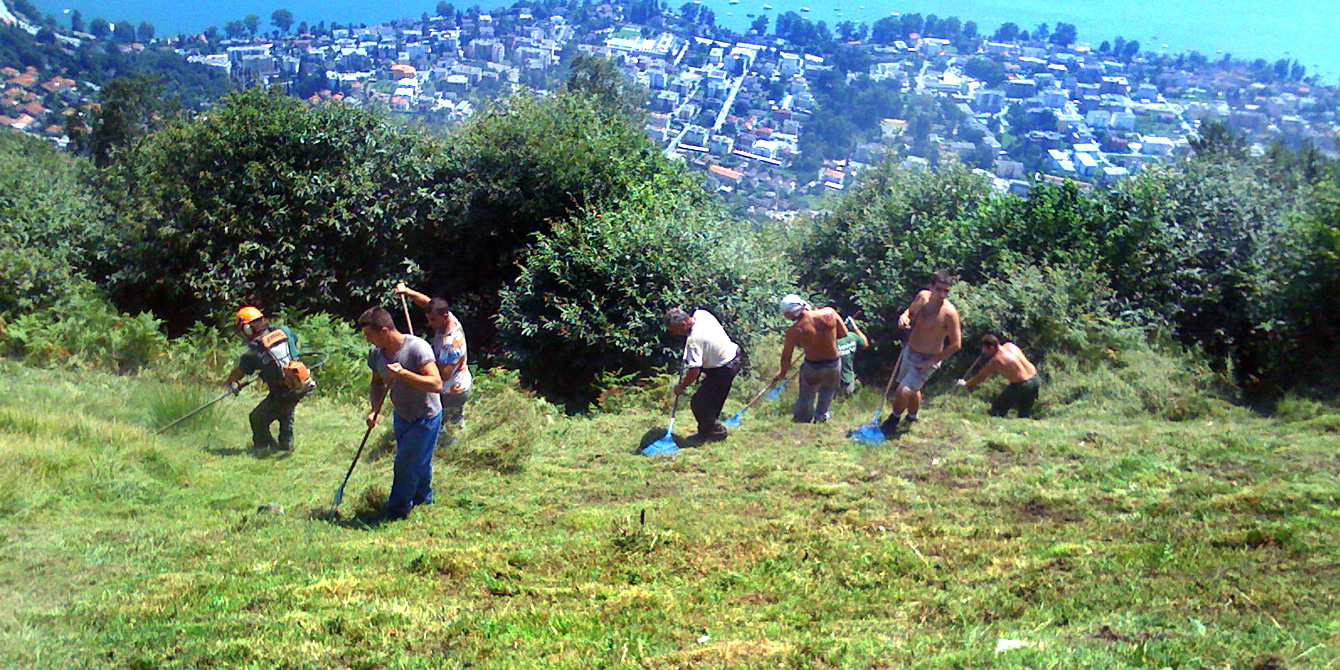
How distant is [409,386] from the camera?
7.44m

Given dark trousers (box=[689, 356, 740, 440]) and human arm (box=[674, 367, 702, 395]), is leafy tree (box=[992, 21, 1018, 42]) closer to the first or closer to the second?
dark trousers (box=[689, 356, 740, 440])

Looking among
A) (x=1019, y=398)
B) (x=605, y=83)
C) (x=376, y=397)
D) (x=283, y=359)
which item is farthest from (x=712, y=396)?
(x=605, y=83)

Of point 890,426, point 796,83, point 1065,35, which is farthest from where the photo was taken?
point 1065,35

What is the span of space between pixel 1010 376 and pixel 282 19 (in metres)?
64.8

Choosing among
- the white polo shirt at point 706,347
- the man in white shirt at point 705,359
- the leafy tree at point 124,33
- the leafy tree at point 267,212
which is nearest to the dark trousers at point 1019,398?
the man in white shirt at point 705,359

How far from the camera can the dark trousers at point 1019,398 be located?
1230cm

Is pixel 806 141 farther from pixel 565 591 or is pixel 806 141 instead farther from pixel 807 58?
pixel 565 591

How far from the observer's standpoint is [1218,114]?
3956 cm

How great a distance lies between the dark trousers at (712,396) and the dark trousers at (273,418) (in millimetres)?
4027

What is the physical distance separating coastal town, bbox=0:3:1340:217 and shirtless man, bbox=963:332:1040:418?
1309cm

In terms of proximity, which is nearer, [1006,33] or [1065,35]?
[1065,35]

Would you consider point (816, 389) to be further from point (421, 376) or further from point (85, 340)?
point (85, 340)

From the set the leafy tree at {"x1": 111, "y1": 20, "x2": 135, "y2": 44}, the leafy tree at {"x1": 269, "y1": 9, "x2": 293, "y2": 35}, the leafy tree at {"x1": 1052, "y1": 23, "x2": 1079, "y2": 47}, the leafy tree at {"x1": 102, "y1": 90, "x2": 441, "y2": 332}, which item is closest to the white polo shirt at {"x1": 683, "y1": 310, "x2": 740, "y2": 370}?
the leafy tree at {"x1": 102, "y1": 90, "x2": 441, "y2": 332}

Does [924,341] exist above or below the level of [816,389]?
above
